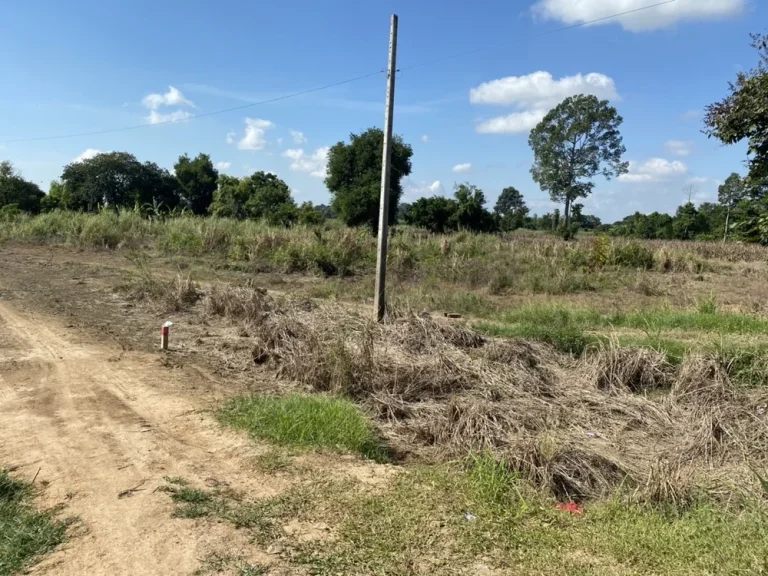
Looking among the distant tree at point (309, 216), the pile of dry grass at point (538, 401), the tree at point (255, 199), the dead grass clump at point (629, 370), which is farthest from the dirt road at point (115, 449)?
Answer: the tree at point (255, 199)

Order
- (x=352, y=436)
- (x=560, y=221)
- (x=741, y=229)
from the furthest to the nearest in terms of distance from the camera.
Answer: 1. (x=560, y=221)
2. (x=741, y=229)
3. (x=352, y=436)

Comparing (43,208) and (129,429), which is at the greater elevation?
(43,208)

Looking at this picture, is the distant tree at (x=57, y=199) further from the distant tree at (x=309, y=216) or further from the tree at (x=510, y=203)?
the tree at (x=510, y=203)

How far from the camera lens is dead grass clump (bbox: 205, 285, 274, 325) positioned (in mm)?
9445

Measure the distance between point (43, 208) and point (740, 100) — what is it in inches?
1686

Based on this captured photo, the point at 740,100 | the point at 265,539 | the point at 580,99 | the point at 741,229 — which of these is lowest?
the point at 265,539

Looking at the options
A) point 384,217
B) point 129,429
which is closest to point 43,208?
point 384,217

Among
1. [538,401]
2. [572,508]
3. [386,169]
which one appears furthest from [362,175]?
[572,508]

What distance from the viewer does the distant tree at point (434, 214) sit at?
118ft

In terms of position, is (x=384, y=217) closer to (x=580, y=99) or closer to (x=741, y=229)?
(x=741, y=229)

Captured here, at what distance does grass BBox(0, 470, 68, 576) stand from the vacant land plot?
93 millimetres

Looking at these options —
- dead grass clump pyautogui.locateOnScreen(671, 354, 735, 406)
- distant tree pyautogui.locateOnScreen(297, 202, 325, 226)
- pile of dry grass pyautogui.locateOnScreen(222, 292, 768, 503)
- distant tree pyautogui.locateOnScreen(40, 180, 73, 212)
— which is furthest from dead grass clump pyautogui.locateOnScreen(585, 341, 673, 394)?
distant tree pyautogui.locateOnScreen(40, 180, 73, 212)

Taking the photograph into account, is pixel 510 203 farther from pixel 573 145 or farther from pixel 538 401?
pixel 538 401

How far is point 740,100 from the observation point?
6.56m
